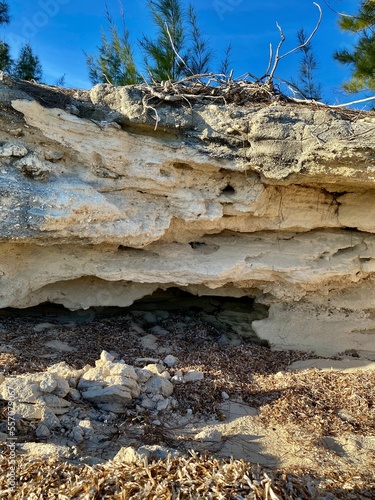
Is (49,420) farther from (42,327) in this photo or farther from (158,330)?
(158,330)

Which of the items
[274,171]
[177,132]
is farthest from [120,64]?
[274,171]

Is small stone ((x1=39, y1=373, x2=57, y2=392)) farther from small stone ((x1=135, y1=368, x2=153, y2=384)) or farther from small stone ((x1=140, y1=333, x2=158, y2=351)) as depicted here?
small stone ((x1=140, y1=333, x2=158, y2=351))

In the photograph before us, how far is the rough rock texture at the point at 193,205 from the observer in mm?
4375

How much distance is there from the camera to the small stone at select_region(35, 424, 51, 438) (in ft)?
8.96

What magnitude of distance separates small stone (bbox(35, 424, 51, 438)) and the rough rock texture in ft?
6.97

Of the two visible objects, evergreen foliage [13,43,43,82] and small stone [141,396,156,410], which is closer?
small stone [141,396,156,410]

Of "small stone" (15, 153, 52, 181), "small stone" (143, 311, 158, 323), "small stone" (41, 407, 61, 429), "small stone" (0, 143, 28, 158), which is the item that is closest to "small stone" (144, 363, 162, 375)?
"small stone" (41, 407, 61, 429)

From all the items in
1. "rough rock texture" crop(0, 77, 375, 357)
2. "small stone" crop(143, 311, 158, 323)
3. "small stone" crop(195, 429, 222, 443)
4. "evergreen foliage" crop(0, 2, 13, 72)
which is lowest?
"small stone" crop(195, 429, 222, 443)

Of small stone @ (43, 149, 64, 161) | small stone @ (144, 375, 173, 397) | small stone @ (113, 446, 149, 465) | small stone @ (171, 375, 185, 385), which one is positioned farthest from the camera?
small stone @ (43, 149, 64, 161)

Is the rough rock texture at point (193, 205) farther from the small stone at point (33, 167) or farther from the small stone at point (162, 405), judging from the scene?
the small stone at point (162, 405)

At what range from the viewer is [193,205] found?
490cm

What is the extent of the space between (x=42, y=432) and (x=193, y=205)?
2.97 meters

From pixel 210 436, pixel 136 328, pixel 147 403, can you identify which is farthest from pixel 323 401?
pixel 136 328

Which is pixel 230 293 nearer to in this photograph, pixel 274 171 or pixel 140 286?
pixel 140 286
